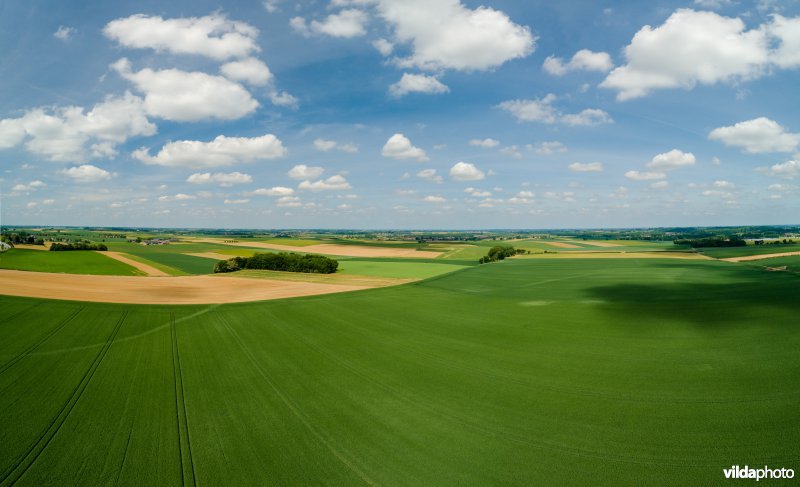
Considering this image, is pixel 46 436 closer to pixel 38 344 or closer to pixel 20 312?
pixel 38 344

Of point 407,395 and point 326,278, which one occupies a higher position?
point 326,278

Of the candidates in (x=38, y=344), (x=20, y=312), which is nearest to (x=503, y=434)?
(x=38, y=344)

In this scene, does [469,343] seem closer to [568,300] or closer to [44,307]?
[568,300]

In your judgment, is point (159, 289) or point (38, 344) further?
point (159, 289)

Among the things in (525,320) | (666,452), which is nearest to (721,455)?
(666,452)

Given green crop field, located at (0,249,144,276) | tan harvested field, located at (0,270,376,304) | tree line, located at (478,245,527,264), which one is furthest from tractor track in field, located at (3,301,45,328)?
tree line, located at (478,245,527,264)

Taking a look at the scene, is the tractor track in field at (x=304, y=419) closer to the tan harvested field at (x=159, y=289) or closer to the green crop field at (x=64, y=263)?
the tan harvested field at (x=159, y=289)

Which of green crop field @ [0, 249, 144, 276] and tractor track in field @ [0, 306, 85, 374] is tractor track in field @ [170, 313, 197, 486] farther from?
green crop field @ [0, 249, 144, 276]
